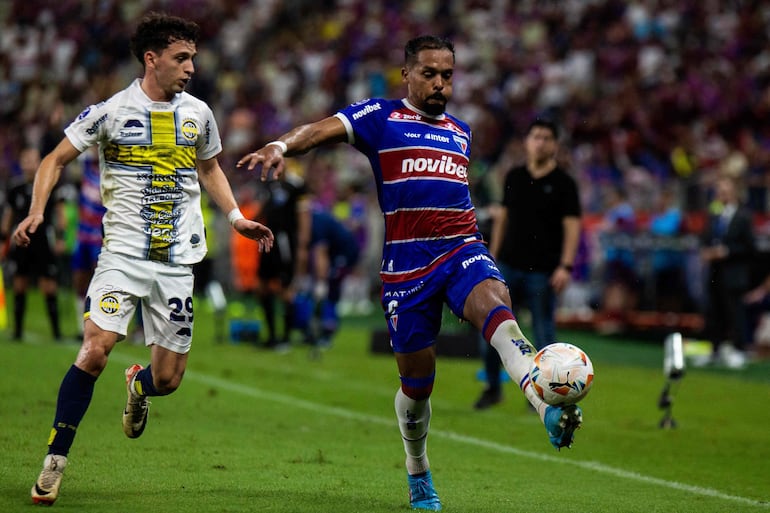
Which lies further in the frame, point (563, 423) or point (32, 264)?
point (32, 264)

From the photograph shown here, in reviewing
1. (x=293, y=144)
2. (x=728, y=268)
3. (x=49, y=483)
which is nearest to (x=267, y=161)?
(x=293, y=144)

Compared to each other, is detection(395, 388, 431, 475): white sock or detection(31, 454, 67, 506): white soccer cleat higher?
detection(395, 388, 431, 475): white sock

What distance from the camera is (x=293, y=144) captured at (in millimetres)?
6625

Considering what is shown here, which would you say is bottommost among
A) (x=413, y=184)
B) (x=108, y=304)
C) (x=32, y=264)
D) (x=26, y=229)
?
(x=108, y=304)

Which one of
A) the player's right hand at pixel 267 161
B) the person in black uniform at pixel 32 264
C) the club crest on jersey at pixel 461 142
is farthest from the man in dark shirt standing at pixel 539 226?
the person in black uniform at pixel 32 264

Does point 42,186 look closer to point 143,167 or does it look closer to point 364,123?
point 143,167

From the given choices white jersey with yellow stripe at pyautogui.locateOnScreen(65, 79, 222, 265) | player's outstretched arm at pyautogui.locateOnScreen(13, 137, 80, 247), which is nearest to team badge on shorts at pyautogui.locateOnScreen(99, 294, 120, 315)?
white jersey with yellow stripe at pyautogui.locateOnScreen(65, 79, 222, 265)

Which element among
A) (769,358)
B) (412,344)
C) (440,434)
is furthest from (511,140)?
(412,344)

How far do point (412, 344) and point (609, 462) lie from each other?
3.09 metres

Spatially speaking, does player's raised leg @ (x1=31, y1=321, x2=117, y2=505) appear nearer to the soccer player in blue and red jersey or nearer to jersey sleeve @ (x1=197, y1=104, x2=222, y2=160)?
jersey sleeve @ (x1=197, y1=104, x2=222, y2=160)

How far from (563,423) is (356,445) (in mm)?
4039

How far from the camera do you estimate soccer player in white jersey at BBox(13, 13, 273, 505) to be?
6977 mm

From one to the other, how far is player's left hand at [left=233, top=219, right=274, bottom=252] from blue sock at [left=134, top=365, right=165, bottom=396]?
1122 millimetres

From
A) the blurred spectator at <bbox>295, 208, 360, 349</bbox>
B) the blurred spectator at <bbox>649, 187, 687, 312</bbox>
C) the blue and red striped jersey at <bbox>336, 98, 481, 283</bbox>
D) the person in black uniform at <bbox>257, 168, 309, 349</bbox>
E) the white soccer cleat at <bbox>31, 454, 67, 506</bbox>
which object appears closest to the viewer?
the white soccer cleat at <bbox>31, 454, 67, 506</bbox>
